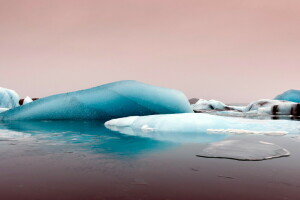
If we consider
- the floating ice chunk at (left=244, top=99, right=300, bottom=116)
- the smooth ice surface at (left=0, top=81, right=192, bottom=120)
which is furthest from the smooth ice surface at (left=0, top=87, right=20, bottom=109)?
the floating ice chunk at (left=244, top=99, right=300, bottom=116)

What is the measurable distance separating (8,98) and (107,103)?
473 inches

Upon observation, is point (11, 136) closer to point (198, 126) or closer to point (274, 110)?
point (198, 126)

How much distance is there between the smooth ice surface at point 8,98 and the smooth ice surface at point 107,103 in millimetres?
9745

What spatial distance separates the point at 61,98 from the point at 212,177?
8.95m

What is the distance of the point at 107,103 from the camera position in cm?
1031

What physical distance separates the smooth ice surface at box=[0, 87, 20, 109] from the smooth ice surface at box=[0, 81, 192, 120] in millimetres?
9745

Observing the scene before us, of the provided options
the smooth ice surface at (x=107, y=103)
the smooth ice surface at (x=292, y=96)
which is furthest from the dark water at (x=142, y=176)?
the smooth ice surface at (x=292, y=96)

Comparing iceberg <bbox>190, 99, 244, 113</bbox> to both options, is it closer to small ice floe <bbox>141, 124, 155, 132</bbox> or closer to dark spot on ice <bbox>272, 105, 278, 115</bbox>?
dark spot on ice <bbox>272, 105, 278, 115</bbox>

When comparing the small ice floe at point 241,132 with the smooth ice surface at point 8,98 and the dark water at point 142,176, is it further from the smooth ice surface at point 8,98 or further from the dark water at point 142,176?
the smooth ice surface at point 8,98

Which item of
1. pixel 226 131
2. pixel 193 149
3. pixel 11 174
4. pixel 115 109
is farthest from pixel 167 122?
pixel 115 109

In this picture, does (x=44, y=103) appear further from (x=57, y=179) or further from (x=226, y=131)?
(x=57, y=179)

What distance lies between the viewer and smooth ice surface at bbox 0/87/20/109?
18688mm

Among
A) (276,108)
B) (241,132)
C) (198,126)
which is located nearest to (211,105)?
(276,108)

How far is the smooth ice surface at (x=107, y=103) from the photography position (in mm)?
10086
